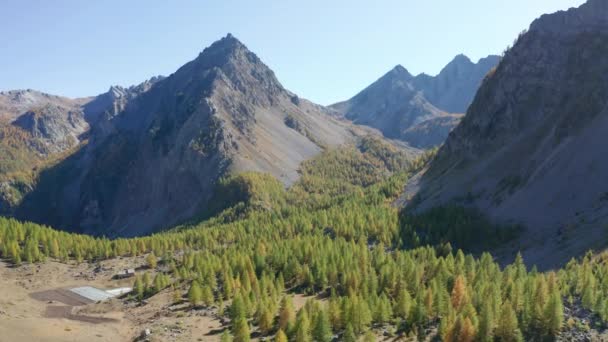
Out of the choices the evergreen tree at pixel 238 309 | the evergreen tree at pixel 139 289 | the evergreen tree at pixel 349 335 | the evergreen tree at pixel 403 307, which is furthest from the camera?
the evergreen tree at pixel 139 289

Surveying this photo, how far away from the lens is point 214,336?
223ft

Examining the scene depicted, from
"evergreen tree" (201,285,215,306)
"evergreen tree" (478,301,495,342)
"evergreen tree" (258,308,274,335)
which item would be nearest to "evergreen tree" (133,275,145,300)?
"evergreen tree" (201,285,215,306)

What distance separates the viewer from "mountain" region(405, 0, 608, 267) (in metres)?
106

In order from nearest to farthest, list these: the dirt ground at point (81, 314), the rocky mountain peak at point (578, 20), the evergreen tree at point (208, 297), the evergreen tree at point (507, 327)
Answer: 1. the evergreen tree at point (507, 327)
2. the dirt ground at point (81, 314)
3. the evergreen tree at point (208, 297)
4. the rocky mountain peak at point (578, 20)

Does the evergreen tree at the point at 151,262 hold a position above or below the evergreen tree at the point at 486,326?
above

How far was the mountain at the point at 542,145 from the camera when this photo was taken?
106 meters

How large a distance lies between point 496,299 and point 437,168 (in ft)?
416

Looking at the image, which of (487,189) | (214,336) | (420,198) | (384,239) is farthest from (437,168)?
(214,336)

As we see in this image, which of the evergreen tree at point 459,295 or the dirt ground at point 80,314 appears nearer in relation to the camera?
the dirt ground at point 80,314

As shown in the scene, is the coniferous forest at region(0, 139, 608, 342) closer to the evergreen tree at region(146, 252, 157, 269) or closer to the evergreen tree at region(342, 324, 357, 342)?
the evergreen tree at region(342, 324, 357, 342)

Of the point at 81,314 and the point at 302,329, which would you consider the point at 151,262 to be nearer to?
the point at 81,314

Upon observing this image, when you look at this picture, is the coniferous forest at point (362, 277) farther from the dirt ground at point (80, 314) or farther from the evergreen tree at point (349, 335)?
the dirt ground at point (80, 314)

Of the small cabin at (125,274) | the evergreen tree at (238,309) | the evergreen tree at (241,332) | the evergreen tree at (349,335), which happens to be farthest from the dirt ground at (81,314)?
the evergreen tree at (349,335)

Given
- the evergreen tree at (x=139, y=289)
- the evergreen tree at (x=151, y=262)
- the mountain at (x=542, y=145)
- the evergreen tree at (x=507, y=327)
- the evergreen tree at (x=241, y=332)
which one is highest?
the mountain at (x=542, y=145)
